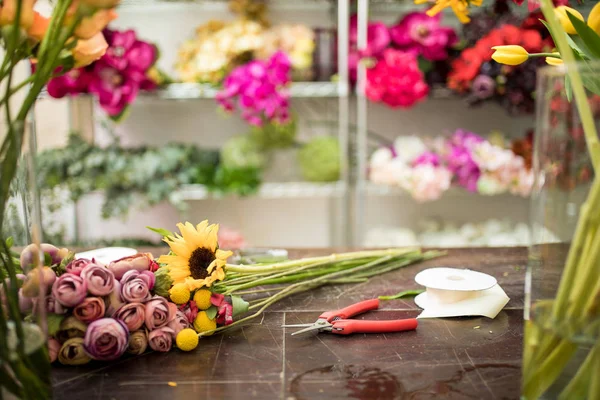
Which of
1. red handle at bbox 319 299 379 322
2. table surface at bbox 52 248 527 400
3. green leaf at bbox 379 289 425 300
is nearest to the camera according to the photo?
table surface at bbox 52 248 527 400

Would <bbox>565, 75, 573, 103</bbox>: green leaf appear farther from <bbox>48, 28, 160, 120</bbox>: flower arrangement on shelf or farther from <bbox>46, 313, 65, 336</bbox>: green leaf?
<bbox>48, 28, 160, 120</bbox>: flower arrangement on shelf

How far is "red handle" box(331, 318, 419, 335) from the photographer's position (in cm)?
97

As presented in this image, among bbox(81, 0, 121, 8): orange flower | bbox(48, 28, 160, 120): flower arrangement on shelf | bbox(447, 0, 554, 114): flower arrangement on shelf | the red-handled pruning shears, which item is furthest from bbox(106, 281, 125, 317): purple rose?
bbox(447, 0, 554, 114): flower arrangement on shelf

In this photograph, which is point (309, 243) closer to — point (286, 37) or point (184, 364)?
point (286, 37)

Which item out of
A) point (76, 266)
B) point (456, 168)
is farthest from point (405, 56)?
point (76, 266)

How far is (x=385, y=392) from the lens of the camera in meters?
0.80

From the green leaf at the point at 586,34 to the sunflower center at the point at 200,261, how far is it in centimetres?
57

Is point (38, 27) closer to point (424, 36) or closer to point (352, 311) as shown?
point (352, 311)

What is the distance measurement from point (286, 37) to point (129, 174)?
32.5 inches

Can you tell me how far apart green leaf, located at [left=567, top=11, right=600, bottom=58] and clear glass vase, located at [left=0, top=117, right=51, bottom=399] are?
629mm

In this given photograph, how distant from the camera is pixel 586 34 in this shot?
0.76m

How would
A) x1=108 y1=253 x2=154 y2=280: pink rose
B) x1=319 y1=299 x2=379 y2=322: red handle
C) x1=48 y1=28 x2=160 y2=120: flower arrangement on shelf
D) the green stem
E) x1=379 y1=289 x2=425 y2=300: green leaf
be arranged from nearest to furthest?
the green stem
x1=108 y1=253 x2=154 y2=280: pink rose
x1=319 y1=299 x2=379 y2=322: red handle
x1=379 y1=289 x2=425 y2=300: green leaf
x1=48 y1=28 x2=160 y2=120: flower arrangement on shelf

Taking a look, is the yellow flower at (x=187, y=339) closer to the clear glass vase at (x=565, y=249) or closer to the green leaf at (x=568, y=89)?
the clear glass vase at (x=565, y=249)

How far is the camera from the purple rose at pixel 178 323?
914 millimetres
